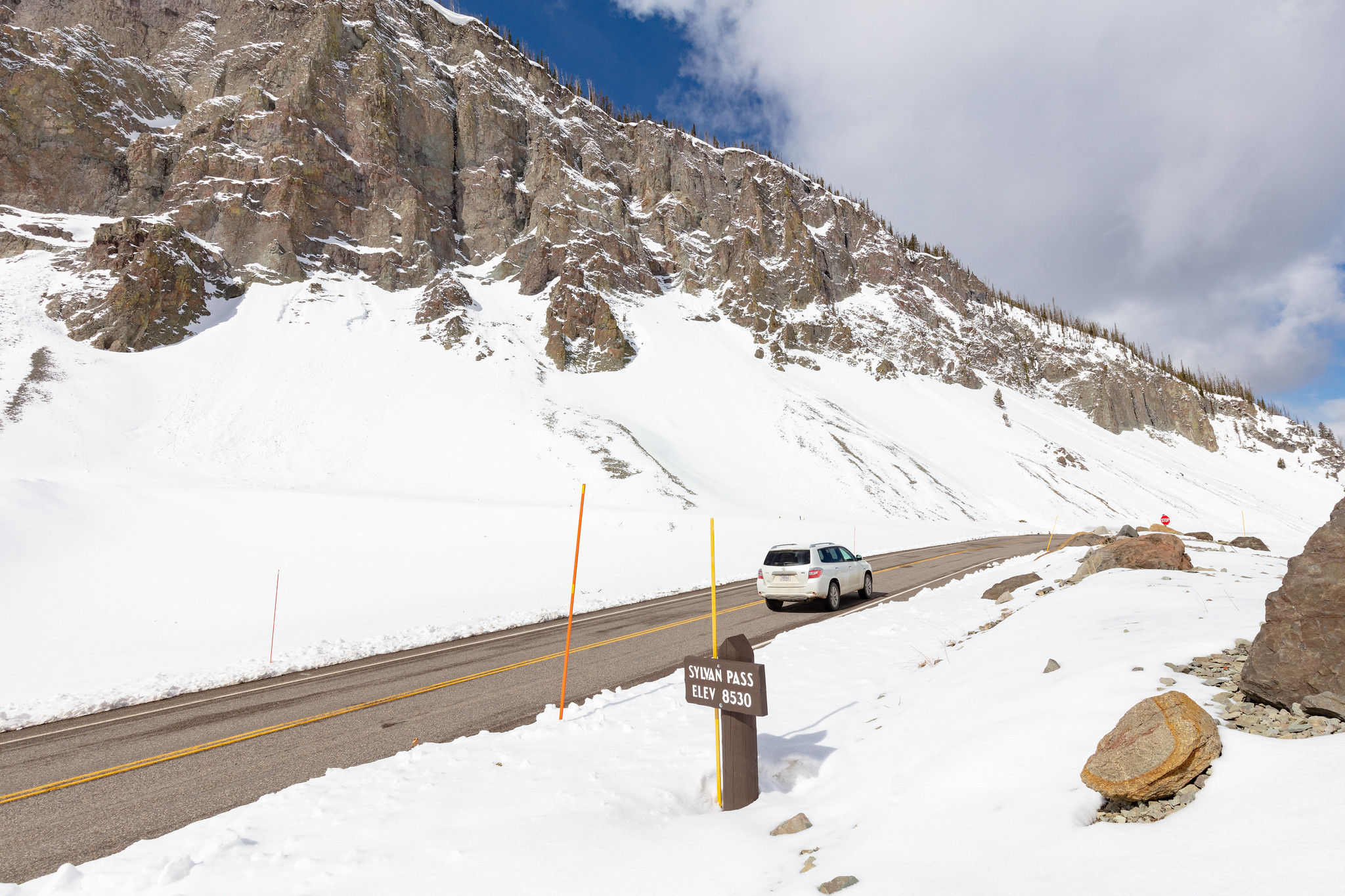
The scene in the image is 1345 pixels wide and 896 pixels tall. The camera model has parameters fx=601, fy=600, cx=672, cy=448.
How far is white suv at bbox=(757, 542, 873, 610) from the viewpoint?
49.2ft

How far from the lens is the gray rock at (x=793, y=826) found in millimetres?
4477

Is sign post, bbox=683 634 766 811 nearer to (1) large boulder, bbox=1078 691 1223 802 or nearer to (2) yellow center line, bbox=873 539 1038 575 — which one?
(1) large boulder, bbox=1078 691 1223 802

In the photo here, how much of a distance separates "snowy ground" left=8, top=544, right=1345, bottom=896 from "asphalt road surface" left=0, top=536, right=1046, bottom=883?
3.59 ft

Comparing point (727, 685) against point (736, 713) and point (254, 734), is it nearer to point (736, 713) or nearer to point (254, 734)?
point (736, 713)

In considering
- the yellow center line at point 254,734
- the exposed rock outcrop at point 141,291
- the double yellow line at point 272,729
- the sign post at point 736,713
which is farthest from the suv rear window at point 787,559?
the exposed rock outcrop at point 141,291

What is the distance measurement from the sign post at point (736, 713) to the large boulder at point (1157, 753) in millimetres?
2312

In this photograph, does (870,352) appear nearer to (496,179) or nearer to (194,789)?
(496,179)

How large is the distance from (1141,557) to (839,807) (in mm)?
10995

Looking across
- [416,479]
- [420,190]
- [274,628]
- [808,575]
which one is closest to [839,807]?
[808,575]

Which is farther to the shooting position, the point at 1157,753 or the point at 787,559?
the point at 787,559

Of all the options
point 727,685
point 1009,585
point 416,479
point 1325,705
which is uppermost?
point 416,479

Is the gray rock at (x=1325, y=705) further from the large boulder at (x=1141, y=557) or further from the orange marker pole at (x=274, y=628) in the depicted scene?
the orange marker pole at (x=274, y=628)

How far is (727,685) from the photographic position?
5.11m

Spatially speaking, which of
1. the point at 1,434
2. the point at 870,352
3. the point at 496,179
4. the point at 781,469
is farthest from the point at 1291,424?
the point at 1,434
